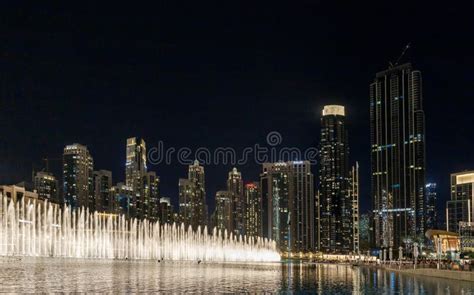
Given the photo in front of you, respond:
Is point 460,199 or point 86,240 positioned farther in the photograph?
point 460,199

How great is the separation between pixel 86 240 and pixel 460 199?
115 meters

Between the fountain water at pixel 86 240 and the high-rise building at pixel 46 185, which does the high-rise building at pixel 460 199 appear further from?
the high-rise building at pixel 46 185

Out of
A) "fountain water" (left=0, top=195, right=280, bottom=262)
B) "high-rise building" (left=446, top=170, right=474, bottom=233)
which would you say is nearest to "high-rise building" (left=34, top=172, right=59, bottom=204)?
"fountain water" (left=0, top=195, right=280, bottom=262)

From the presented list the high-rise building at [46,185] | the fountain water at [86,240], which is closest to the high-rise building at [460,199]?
the fountain water at [86,240]

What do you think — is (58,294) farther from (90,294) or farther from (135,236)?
(135,236)

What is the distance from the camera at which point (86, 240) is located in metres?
103

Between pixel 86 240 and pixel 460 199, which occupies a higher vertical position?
pixel 460 199

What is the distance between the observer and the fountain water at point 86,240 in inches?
3462

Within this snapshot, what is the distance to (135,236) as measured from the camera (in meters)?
120

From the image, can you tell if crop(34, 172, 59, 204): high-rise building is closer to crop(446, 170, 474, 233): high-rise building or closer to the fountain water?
the fountain water

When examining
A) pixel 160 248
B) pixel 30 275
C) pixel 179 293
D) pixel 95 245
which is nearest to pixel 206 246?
pixel 160 248

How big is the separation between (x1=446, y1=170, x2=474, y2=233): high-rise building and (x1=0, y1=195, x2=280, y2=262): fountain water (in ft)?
202

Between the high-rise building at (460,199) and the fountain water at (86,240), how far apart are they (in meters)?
61.5

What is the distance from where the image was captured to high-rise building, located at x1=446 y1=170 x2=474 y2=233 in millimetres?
172025
